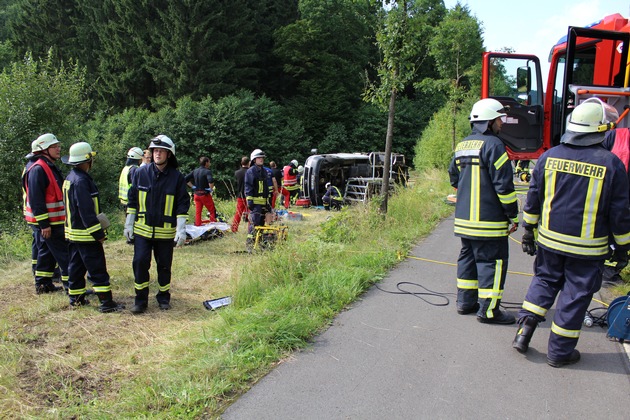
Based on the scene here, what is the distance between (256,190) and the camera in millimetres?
8172

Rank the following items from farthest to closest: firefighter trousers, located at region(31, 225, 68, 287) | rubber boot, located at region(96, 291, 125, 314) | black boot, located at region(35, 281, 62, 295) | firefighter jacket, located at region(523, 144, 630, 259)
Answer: black boot, located at region(35, 281, 62, 295), firefighter trousers, located at region(31, 225, 68, 287), rubber boot, located at region(96, 291, 125, 314), firefighter jacket, located at region(523, 144, 630, 259)

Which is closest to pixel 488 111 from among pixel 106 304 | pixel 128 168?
pixel 106 304

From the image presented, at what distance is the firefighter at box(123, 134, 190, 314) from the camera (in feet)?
16.1

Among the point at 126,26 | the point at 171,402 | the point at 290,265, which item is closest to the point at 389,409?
the point at 171,402

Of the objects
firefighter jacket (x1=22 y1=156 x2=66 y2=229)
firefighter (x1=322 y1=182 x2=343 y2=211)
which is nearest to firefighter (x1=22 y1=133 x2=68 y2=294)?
firefighter jacket (x1=22 y1=156 x2=66 y2=229)

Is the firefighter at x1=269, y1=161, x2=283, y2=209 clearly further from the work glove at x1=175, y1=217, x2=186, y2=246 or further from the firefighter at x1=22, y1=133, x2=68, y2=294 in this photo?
the firefighter at x1=22, y1=133, x2=68, y2=294

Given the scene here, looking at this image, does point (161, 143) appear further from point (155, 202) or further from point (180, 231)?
point (180, 231)

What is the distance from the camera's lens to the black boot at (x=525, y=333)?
3418mm

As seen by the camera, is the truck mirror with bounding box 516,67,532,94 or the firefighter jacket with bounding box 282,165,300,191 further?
the firefighter jacket with bounding box 282,165,300,191

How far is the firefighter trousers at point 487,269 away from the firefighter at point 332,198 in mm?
8817

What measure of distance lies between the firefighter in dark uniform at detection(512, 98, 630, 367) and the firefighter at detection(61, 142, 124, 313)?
4.33 metres

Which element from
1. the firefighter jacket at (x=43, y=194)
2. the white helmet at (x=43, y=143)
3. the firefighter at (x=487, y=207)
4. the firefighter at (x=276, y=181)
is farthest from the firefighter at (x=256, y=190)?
the firefighter at (x=487, y=207)

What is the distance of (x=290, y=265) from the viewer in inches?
204

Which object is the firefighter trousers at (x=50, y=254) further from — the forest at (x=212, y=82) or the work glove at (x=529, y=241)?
the forest at (x=212, y=82)
